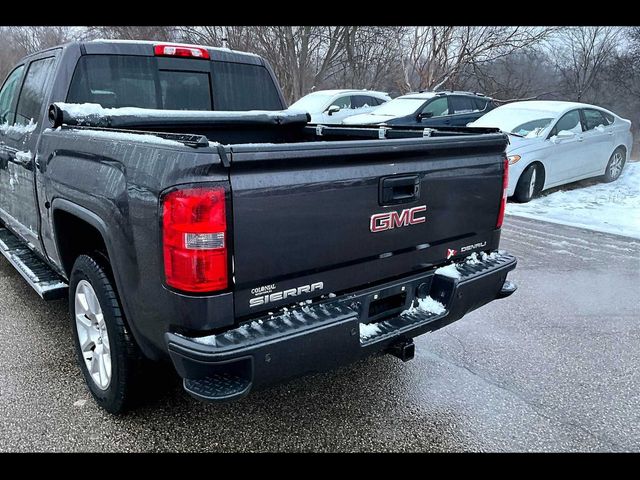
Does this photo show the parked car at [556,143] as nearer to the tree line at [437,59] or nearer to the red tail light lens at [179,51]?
the red tail light lens at [179,51]

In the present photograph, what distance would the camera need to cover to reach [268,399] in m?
3.03

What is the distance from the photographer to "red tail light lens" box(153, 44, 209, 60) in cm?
383

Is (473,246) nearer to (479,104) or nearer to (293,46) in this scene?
(479,104)

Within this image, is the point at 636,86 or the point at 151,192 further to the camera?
the point at 636,86

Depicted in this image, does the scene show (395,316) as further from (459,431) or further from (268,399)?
→ (268,399)

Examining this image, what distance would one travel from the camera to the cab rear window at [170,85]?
3.56m

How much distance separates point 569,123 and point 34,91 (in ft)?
29.1

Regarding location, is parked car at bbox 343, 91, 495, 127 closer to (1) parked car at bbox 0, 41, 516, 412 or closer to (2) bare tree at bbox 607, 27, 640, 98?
(1) parked car at bbox 0, 41, 516, 412

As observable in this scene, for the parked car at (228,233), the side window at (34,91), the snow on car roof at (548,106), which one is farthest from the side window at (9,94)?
the snow on car roof at (548,106)

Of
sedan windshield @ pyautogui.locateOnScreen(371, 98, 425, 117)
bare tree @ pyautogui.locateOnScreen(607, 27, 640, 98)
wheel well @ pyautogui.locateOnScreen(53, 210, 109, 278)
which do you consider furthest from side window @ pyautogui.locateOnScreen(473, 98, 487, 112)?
bare tree @ pyautogui.locateOnScreen(607, 27, 640, 98)

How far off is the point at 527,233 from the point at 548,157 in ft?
8.21

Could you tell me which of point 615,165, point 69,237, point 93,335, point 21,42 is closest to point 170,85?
point 69,237

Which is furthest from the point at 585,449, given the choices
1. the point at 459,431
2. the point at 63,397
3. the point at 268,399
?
the point at 63,397

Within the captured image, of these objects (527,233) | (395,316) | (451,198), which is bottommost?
(527,233)
